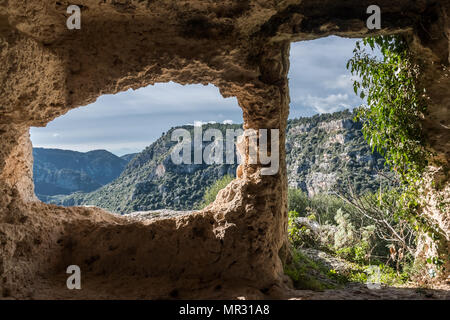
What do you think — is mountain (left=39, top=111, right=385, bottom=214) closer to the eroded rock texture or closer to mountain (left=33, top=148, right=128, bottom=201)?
mountain (left=33, top=148, right=128, bottom=201)

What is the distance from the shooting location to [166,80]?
13.9 feet

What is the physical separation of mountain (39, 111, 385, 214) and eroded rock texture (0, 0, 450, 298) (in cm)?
1822

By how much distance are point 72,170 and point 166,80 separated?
51.4m

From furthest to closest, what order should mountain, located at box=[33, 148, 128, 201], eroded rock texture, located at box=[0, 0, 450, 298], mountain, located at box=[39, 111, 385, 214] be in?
mountain, located at box=[33, 148, 128, 201], mountain, located at box=[39, 111, 385, 214], eroded rock texture, located at box=[0, 0, 450, 298]

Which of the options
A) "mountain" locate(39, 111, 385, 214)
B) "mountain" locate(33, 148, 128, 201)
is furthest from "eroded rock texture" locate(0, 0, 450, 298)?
"mountain" locate(33, 148, 128, 201)

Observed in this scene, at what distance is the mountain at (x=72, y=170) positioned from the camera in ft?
152

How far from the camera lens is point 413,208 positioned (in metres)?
5.02

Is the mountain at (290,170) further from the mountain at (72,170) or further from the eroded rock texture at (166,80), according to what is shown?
the eroded rock texture at (166,80)

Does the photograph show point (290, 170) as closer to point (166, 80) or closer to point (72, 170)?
point (166, 80)

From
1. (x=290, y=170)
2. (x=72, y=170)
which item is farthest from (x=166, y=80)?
(x=72, y=170)

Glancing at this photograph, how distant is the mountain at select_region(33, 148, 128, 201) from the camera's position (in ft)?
152

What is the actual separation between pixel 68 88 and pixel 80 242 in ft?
6.57

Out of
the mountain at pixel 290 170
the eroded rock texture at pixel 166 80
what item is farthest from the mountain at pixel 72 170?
the eroded rock texture at pixel 166 80
